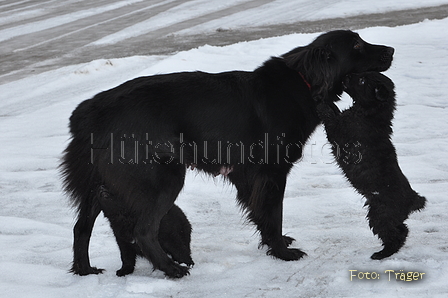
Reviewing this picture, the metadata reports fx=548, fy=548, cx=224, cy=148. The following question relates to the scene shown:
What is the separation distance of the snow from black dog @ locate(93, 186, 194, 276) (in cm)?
11

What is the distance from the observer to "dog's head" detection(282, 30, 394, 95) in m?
3.79

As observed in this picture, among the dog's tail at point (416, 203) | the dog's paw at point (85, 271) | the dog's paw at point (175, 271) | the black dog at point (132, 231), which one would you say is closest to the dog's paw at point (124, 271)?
the black dog at point (132, 231)

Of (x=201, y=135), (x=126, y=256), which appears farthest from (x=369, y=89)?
(x=126, y=256)

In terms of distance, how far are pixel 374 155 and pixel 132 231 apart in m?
1.69

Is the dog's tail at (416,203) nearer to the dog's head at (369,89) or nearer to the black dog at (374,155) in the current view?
the black dog at (374,155)

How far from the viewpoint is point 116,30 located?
11.8 metres

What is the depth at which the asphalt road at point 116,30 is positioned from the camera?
9711 millimetres

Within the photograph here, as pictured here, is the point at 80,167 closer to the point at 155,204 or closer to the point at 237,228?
the point at 155,204

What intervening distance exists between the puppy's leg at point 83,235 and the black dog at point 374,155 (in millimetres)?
1677

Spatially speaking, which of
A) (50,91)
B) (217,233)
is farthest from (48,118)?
(217,233)

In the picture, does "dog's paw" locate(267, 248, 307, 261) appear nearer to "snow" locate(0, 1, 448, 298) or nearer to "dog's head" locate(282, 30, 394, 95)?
"snow" locate(0, 1, 448, 298)

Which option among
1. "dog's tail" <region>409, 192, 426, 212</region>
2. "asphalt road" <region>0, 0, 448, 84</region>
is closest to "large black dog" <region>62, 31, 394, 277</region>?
"dog's tail" <region>409, 192, 426, 212</region>

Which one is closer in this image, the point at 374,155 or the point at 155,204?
the point at 155,204

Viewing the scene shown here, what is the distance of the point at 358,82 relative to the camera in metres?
3.92
